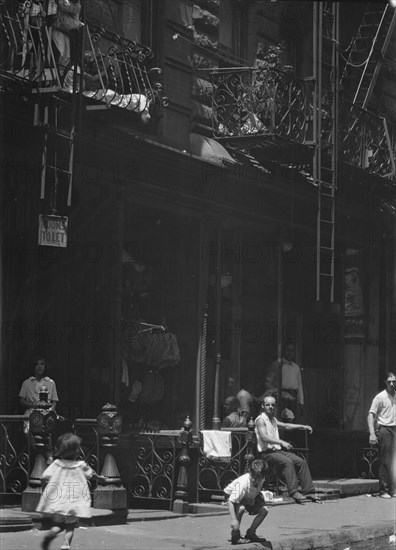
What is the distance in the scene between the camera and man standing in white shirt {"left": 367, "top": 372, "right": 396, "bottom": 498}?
1819cm

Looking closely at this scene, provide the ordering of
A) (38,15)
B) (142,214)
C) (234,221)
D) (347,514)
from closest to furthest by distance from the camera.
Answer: (38,15) < (347,514) < (142,214) < (234,221)

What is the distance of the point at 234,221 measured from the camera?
1895 centimetres

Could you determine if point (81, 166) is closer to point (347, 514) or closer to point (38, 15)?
point (38, 15)

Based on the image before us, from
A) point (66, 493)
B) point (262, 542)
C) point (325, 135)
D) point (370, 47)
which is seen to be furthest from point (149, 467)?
point (370, 47)

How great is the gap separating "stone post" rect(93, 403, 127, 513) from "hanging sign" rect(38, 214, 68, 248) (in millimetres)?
2036

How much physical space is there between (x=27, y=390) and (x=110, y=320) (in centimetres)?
167

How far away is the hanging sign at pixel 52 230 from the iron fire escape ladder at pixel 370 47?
8588 millimetres

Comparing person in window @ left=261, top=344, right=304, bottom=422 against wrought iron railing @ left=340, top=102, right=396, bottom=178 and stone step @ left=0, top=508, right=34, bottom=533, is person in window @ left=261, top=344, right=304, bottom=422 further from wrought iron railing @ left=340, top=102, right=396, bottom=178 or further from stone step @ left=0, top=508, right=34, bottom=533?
stone step @ left=0, top=508, right=34, bottom=533

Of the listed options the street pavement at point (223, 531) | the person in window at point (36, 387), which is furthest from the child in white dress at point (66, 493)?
the person in window at point (36, 387)

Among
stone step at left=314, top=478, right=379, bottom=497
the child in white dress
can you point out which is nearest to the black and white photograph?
the child in white dress

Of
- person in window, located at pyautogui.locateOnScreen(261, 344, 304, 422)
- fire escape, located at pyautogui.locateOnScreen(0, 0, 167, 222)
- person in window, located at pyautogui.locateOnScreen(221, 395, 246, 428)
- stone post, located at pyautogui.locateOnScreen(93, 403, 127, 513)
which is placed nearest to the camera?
stone post, located at pyautogui.locateOnScreen(93, 403, 127, 513)

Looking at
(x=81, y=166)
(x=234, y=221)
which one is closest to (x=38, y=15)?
(x=81, y=166)

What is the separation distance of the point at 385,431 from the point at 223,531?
5628mm

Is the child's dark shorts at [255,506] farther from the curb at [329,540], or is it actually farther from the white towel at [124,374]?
the white towel at [124,374]
